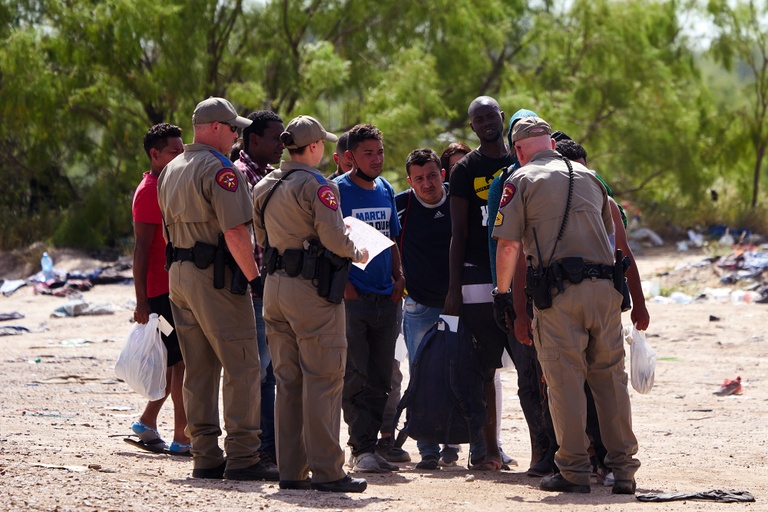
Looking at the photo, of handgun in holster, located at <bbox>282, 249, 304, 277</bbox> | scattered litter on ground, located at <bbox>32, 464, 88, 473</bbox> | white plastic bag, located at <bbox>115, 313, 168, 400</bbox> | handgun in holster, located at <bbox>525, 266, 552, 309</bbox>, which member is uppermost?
handgun in holster, located at <bbox>282, 249, 304, 277</bbox>

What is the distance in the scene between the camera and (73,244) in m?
20.0

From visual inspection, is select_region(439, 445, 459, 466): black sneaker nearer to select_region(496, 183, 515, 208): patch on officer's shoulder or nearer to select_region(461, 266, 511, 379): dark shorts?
select_region(461, 266, 511, 379): dark shorts

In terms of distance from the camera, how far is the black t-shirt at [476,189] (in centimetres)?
618

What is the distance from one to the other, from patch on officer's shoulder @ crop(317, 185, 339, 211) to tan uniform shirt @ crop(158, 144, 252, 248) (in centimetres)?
Answer: 45

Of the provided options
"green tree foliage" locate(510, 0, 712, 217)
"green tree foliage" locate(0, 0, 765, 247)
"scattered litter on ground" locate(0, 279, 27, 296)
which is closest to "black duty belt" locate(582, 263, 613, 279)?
"scattered litter on ground" locate(0, 279, 27, 296)

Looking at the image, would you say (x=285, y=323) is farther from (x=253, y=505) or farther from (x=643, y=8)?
(x=643, y=8)

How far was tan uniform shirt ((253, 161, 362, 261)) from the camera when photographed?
523cm

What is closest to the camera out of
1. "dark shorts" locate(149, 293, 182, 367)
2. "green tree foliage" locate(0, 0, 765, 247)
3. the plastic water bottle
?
"dark shorts" locate(149, 293, 182, 367)

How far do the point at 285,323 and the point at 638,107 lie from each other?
19248 mm

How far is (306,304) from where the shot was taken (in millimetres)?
5250

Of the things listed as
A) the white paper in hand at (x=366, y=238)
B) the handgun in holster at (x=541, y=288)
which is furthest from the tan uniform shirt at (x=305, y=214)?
the handgun in holster at (x=541, y=288)

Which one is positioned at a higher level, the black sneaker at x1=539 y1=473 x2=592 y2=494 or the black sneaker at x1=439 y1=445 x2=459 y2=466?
the black sneaker at x1=539 y1=473 x2=592 y2=494

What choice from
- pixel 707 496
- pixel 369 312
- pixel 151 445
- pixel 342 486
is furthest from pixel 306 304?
pixel 707 496

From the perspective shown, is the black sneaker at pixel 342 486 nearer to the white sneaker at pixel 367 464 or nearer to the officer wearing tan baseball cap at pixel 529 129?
the white sneaker at pixel 367 464
